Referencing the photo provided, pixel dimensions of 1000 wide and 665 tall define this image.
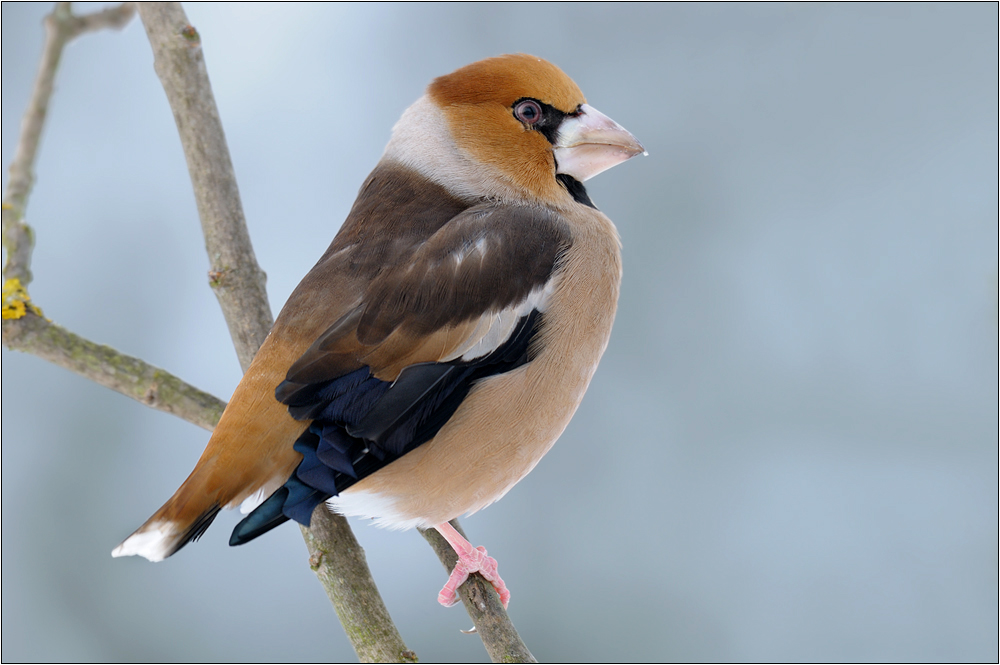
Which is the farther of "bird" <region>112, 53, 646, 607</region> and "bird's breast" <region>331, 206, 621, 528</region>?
"bird's breast" <region>331, 206, 621, 528</region>

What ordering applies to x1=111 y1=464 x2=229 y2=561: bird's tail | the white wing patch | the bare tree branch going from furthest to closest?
the bare tree branch → the white wing patch → x1=111 y1=464 x2=229 y2=561: bird's tail

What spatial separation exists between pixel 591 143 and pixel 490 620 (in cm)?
101

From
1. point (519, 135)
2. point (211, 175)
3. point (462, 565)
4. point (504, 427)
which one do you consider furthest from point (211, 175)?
point (462, 565)

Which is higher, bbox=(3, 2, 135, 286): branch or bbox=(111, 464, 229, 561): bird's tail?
bbox=(3, 2, 135, 286): branch

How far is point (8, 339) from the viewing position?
6.11ft

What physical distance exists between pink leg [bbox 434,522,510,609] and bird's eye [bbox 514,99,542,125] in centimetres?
88

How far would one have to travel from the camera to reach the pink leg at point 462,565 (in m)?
1.71

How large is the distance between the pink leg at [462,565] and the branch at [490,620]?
2cm

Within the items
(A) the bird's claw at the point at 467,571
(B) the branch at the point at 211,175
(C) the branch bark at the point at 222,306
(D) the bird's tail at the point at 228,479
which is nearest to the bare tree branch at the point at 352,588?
(C) the branch bark at the point at 222,306

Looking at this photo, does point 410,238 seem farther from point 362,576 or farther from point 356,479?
point 362,576

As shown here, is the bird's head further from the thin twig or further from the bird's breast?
the thin twig

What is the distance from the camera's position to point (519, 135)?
1853 mm

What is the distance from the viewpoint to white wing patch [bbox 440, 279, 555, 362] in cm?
150


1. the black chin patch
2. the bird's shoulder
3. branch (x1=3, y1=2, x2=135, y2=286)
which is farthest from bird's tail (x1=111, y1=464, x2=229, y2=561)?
the black chin patch
